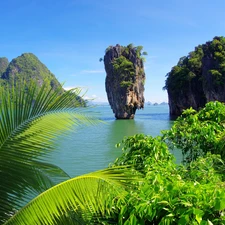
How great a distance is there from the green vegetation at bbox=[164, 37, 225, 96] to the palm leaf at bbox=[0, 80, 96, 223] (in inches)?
1292

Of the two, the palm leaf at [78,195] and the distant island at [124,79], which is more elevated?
the distant island at [124,79]

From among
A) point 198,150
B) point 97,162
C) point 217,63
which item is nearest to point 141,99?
point 217,63

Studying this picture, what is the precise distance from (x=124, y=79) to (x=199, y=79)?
9978mm

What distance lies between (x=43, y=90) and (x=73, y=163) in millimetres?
9506

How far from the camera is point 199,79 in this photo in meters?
37.5

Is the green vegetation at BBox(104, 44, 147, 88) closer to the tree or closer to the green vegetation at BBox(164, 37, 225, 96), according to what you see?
the green vegetation at BBox(164, 37, 225, 96)

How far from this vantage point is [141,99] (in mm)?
40688

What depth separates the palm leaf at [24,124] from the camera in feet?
7.69

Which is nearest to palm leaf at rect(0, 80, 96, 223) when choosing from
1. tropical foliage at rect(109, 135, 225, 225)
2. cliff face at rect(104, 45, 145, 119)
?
tropical foliage at rect(109, 135, 225, 225)

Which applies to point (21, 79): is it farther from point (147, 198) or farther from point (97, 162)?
point (97, 162)

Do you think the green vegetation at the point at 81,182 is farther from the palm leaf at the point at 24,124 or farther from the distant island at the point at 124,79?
the distant island at the point at 124,79

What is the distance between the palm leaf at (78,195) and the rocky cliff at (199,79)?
33.2 metres

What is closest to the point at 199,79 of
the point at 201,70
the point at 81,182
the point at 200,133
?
the point at 201,70

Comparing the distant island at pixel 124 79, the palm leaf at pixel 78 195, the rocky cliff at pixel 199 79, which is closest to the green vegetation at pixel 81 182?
the palm leaf at pixel 78 195
